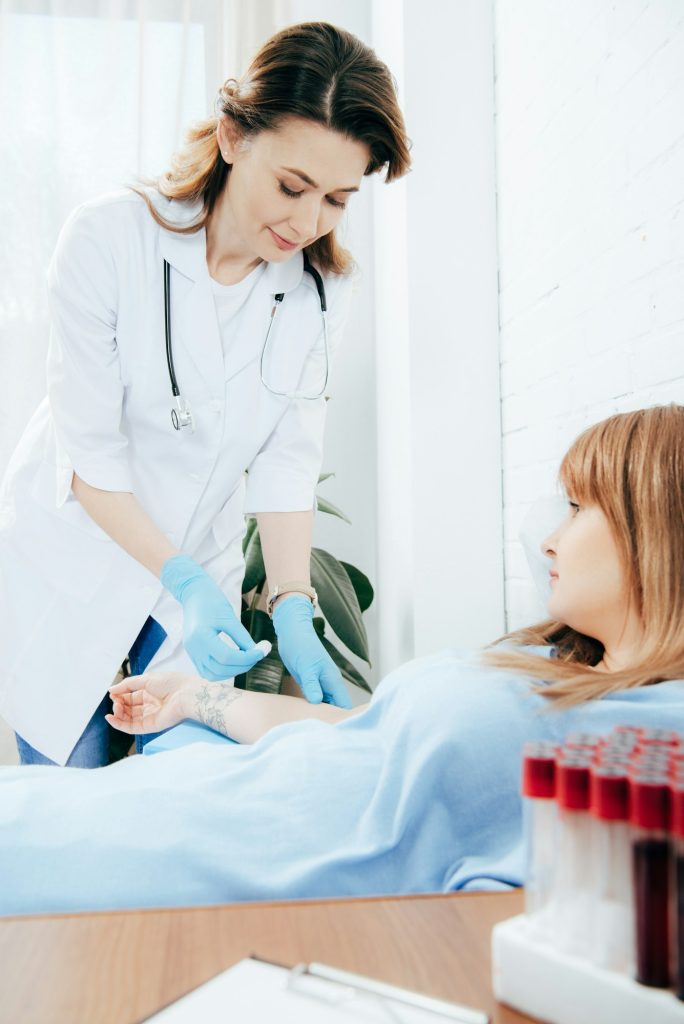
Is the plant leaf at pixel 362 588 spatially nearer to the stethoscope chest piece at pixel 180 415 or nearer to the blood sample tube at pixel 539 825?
the stethoscope chest piece at pixel 180 415

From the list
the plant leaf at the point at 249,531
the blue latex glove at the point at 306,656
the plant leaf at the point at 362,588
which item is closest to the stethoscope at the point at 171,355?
the blue latex glove at the point at 306,656

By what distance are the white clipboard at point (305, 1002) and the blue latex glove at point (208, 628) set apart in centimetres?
92

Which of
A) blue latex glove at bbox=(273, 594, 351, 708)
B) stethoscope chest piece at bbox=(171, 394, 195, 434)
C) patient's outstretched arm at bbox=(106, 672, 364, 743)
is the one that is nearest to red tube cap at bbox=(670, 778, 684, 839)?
patient's outstretched arm at bbox=(106, 672, 364, 743)

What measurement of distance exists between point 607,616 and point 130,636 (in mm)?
923

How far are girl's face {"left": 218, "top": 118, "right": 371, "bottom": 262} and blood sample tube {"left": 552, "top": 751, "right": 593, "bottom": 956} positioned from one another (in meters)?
1.16

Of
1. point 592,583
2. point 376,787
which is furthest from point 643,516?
point 376,787

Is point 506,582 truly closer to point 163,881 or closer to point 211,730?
point 211,730

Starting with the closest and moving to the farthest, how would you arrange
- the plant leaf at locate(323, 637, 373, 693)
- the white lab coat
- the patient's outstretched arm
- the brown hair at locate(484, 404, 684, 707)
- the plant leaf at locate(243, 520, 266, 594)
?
1. the brown hair at locate(484, 404, 684, 707)
2. the patient's outstretched arm
3. the white lab coat
4. the plant leaf at locate(243, 520, 266, 594)
5. the plant leaf at locate(323, 637, 373, 693)

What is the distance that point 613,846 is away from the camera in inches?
18.9

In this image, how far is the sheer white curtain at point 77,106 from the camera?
2711 millimetres

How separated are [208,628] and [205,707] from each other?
0.44ft

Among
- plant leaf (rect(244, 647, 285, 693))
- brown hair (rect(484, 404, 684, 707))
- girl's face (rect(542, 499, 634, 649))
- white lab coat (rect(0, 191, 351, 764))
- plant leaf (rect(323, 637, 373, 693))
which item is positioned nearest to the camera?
brown hair (rect(484, 404, 684, 707))

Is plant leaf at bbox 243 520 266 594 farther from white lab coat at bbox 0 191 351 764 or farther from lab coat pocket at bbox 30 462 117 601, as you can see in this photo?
lab coat pocket at bbox 30 462 117 601

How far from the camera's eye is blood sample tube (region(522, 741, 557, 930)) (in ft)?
1.65
